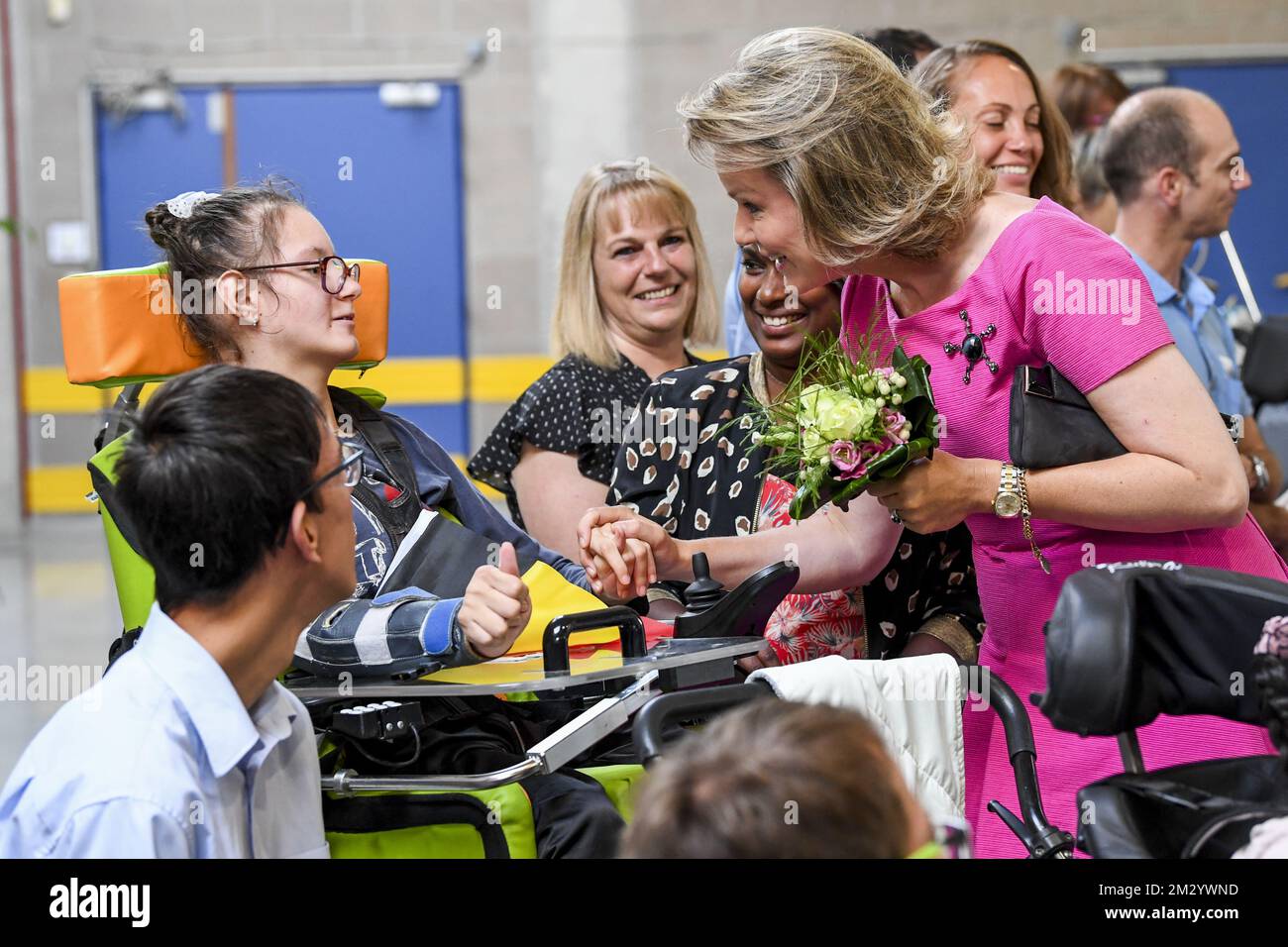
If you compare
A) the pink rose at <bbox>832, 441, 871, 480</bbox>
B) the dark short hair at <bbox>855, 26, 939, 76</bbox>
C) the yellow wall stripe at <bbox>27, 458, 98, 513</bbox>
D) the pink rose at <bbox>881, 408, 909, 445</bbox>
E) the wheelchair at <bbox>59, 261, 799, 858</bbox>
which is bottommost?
the yellow wall stripe at <bbox>27, 458, 98, 513</bbox>

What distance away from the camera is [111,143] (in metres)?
9.10

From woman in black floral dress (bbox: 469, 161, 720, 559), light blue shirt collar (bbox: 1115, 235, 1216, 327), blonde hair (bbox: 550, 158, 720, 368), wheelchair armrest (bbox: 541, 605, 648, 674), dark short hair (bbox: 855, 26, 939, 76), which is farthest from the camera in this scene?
light blue shirt collar (bbox: 1115, 235, 1216, 327)

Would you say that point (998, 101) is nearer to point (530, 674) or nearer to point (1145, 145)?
point (1145, 145)

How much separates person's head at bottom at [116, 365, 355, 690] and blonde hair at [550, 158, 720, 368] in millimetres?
1767

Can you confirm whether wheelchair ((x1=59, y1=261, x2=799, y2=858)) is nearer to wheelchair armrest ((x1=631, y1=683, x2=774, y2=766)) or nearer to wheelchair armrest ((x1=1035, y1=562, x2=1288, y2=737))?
wheelchair armrest ((x1=631, y1=683, x2=774, y2=766))

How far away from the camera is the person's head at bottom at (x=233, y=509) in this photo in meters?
1.56

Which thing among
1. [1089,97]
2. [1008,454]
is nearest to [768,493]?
[1008,454]

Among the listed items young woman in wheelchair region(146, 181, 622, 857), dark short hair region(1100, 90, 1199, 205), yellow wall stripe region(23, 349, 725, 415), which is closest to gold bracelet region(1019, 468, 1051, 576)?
young woman in wheelchair region(146, 181, 622, 857)

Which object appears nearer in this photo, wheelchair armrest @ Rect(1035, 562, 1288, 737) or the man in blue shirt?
wheelchair armrest @ Rect(1035, 562, 1288, 737)

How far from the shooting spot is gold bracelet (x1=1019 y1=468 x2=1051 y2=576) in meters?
1.82

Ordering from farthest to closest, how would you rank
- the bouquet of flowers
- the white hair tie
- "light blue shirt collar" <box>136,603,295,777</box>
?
Result: the white hair tie
the bouquet of flowers
"light blue shirt collar" <box>136,603,295,777</box>

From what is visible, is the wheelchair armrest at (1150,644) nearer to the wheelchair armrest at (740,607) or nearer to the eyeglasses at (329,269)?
the wheelchair armrest at (740,607)

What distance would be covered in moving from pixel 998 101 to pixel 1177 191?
3.32ft

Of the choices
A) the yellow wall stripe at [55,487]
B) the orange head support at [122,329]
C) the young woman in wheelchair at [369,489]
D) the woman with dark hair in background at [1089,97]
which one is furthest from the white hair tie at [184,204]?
the yellow wall stripe at [55,487]
